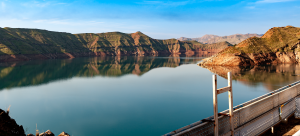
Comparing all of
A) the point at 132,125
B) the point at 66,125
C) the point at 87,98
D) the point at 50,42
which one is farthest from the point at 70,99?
the point at 50,42

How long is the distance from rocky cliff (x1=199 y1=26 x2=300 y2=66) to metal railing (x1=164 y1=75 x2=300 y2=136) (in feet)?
217

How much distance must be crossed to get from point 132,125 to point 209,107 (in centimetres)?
1155

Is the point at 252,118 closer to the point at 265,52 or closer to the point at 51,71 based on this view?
the point at 51,71

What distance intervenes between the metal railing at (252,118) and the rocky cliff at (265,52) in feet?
217

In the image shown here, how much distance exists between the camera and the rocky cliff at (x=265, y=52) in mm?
80812

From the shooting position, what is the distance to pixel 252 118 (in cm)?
1419

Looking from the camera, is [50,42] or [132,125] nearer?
[132,125]

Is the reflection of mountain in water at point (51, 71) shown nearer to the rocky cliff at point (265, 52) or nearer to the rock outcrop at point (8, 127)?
the rocky cliff at point (265, 52)

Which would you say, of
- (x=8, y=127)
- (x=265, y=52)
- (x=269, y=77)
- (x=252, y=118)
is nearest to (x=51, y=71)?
(x=8, y=127)

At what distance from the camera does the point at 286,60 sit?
82812mm

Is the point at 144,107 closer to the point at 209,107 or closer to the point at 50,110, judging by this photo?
the point at 209,107

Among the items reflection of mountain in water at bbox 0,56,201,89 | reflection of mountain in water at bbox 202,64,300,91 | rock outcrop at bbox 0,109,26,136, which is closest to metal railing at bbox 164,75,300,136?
rock outcrop at bbox 0,109,26,136

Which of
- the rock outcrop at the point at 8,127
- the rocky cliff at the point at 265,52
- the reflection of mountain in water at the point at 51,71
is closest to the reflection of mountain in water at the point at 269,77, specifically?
the rocky cliff at the point at 265,52

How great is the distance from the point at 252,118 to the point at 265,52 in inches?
3184
